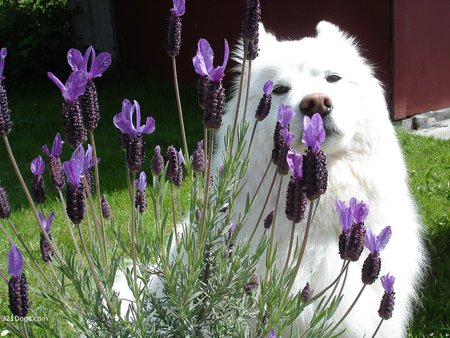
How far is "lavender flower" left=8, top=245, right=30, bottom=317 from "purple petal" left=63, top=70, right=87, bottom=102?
314mm

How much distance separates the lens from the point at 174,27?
4.03ft

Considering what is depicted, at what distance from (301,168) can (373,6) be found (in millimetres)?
6603

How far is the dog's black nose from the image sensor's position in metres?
2.02

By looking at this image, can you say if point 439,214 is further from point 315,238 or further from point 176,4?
point 176,4

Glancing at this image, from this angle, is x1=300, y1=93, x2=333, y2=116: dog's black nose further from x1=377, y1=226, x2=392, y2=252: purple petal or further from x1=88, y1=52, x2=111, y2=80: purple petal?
x1=88, y1=52, x2=111, y2=80: purple petal

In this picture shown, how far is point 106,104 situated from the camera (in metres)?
8.59

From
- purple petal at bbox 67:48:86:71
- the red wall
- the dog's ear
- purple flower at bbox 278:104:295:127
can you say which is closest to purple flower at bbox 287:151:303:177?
purple flower at bbox 278:104:295:127

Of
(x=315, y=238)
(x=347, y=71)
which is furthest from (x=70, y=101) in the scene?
(x=347, y=71)

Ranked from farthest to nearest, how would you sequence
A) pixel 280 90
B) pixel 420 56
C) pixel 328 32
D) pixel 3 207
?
pixel 420 56 < pixel 328 32 < pixel 280 90 < pixel 3 207

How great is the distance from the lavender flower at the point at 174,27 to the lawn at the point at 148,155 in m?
0.72

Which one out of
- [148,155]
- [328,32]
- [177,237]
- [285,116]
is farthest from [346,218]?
[148,155]

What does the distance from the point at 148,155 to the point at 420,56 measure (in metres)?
4.04

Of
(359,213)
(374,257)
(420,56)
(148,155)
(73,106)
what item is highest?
(73,106)

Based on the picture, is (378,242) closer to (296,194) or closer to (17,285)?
(296,194)
